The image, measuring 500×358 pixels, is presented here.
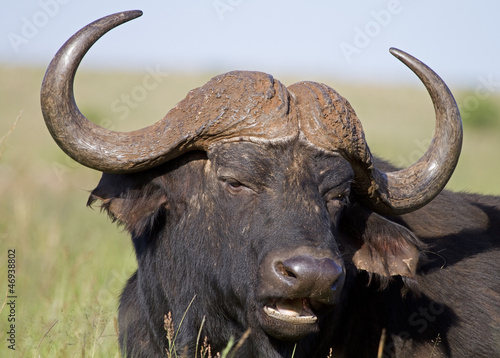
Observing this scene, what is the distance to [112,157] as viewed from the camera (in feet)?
13.3

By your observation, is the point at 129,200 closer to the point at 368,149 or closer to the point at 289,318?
the point at 289,318

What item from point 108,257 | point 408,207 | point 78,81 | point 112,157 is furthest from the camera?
point 78,81

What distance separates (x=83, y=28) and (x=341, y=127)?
1.64m

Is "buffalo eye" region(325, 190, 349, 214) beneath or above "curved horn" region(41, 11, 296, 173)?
beneath

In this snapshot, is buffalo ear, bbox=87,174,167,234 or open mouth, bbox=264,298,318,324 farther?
buffalo ear, bbox=87,174,167,234

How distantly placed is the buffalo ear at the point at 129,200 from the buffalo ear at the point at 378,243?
51.7 inches

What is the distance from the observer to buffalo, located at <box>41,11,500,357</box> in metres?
3.85

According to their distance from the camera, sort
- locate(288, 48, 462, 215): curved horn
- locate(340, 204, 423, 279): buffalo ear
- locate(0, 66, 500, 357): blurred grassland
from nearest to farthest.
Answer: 1. locate(288, 48, 462, 215): curved horn
2. locate(340, 204, 423, 279): buffalo ear
3. locate(0, 66, 500, 357): blurred grassland

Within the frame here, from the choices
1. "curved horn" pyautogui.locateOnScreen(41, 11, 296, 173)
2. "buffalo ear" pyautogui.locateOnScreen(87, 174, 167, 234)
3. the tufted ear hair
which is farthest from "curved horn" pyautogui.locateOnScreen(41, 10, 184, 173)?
the tufted ear hair

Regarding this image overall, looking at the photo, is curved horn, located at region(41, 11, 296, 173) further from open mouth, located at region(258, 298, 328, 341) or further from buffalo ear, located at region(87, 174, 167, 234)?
open mouth, located at region(258, 298, 328, 341)

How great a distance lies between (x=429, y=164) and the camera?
4512 mm

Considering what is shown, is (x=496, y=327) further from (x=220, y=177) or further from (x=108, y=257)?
(x=108, y=257)

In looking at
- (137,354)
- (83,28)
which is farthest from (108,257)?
(83,28)

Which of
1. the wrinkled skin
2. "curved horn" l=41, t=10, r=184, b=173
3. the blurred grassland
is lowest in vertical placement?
the blurred grassland
